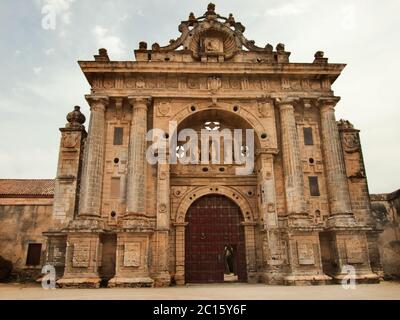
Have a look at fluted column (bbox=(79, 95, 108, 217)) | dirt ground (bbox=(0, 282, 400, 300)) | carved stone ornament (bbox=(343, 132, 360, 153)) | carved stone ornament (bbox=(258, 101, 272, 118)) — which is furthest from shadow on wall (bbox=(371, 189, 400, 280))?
fluted column (bbox=(79, 95, 108, 217))

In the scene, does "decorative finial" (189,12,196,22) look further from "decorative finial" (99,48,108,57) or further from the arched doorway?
the arched doorway

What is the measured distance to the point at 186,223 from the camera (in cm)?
1650

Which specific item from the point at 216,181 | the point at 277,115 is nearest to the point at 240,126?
the point at 277,115

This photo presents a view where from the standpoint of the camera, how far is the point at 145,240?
14711 mm

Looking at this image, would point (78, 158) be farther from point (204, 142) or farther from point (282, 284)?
point (282, 284)

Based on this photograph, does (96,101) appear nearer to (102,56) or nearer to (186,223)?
(102,56)

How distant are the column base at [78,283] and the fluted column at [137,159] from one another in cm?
318

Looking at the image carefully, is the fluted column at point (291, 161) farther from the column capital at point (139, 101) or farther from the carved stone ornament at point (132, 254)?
the carved stone ornament at point (132, 254)

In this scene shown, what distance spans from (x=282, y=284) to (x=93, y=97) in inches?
492

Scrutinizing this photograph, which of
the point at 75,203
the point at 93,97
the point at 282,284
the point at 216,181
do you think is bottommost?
the point at 282,284

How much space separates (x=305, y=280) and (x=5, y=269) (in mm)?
17072

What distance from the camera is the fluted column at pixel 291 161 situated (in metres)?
15.7

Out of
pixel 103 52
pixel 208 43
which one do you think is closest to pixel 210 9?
pixel 208 43

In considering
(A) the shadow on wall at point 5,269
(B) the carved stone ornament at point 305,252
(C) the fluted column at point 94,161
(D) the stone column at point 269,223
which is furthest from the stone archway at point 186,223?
(A) the shadow on wall at point 5,269
